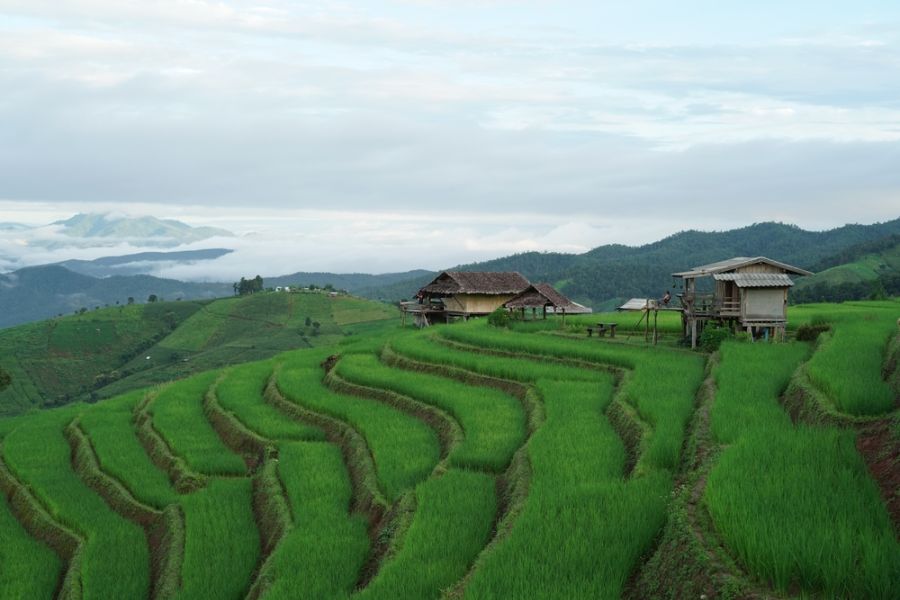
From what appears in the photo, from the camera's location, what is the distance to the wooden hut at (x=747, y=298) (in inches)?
942

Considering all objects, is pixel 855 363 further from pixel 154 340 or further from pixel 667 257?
pixel 667 257

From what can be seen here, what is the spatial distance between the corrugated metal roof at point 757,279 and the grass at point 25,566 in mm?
18440

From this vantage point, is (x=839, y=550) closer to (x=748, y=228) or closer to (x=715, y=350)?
(x=715, y=350)

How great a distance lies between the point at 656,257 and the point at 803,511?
156 m

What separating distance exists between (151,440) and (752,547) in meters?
17.3

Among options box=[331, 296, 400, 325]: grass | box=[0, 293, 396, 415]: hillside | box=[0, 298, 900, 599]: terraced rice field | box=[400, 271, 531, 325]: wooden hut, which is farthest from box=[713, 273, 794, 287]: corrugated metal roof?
box=[331, 296, 400, 325]: grass

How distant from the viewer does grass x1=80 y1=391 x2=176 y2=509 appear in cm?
1634

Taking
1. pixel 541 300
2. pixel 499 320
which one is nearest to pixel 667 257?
pixel 541 300

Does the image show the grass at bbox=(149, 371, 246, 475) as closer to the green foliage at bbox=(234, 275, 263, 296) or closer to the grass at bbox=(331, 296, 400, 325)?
the grass at bbox=(331, 296, 400, 325)

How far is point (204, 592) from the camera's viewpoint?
11.1 m

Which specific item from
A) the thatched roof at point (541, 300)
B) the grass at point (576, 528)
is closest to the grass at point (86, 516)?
the grass at point (576, 528)

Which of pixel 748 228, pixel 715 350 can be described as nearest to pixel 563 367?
pixel 715 350

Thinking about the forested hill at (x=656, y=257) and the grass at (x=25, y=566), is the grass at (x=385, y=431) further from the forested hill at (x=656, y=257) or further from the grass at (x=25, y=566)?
the forested hill at (x=656, y=257)

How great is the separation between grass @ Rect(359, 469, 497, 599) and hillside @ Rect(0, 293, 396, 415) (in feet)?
A: 205
